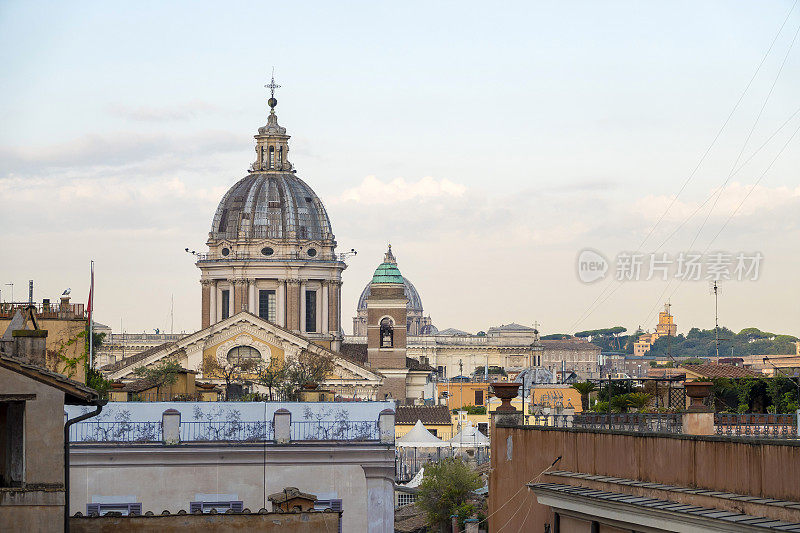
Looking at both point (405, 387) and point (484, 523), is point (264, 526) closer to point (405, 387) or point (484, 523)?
point (484, 523)

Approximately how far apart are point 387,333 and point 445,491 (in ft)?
196

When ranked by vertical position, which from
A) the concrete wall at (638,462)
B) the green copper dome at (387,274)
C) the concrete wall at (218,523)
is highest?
the green copper dome at (387,274)

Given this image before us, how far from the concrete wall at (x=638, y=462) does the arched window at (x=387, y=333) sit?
92.5 meters

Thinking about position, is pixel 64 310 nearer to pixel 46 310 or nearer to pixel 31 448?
pixel 46 310

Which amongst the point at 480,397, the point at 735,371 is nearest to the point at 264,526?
the point at 735,371

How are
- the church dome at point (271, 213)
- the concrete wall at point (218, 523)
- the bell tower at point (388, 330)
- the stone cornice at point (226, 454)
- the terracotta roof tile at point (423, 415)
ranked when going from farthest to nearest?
the church dome at point (271, 213)
the bell tower at point (388, 330)
the terracotta roof tile at point (423, 415)
the stone cornice at point (226, 454)
the concrete wall at point (218, 523)

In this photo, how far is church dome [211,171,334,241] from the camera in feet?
440

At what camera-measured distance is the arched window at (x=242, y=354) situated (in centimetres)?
10754

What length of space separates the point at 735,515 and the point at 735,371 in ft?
96.5

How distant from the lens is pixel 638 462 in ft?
66.6

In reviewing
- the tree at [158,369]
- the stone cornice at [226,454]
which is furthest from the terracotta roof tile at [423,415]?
the stone cornice at [226,454]

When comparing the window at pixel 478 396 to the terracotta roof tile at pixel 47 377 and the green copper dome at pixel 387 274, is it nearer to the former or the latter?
the green copper dome at pixel 387 274

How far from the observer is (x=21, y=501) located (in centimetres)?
2023

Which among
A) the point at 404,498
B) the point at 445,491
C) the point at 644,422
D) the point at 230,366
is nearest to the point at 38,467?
the point at 644,422
